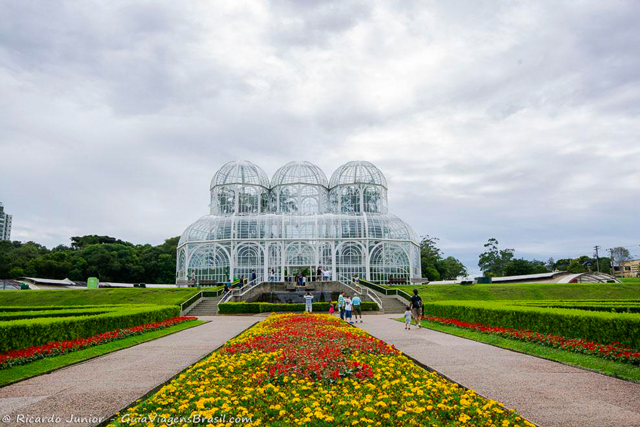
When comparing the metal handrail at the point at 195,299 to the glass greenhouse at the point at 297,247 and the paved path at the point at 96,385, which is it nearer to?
the glass greenhouse at the point at 297,247

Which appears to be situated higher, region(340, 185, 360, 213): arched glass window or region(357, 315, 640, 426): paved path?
region(340, 185, 360, 213): arched glass window

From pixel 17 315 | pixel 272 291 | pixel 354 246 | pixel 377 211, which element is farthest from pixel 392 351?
pixel 377 211

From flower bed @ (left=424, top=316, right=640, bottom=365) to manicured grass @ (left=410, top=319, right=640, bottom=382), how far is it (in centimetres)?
19

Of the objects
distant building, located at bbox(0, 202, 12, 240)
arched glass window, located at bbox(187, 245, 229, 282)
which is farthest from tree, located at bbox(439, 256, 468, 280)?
distant building, located at bbox(0, 202, 12, 240)

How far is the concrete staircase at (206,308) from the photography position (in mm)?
29562

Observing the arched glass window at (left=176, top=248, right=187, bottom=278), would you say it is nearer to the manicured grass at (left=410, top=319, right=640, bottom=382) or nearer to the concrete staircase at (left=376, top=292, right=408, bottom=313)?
the concrete staircase at (left=376, top=292, right=408, bottom=313)

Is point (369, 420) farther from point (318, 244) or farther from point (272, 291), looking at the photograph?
point (318, 244)

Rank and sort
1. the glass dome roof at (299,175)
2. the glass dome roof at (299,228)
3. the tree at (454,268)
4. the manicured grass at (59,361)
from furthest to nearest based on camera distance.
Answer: the tree at (454,268), the glass dome roof at (299,175), the glass dome roof at (299,228), the manicured grass at (59,361)

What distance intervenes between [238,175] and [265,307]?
24077mm

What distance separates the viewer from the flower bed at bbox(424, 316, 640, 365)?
1045 cm

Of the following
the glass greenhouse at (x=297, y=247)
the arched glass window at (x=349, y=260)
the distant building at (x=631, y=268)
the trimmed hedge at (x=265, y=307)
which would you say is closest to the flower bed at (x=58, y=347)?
the trimmed hedge at (x=265, y=307)

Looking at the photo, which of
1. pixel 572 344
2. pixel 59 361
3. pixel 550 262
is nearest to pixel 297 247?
pixel 572 344

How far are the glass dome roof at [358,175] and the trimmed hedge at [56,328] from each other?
35032mm

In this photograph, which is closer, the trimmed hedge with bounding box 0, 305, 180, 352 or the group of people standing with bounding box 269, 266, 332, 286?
the trimmed hedge with bounding box 0, 305, 180, 352
